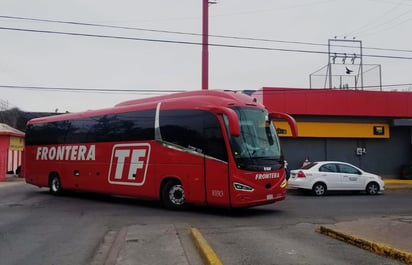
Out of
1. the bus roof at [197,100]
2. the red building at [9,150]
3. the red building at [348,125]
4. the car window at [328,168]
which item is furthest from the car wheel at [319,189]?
the red building at [9,150]

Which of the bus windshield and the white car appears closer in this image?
the bus windshield

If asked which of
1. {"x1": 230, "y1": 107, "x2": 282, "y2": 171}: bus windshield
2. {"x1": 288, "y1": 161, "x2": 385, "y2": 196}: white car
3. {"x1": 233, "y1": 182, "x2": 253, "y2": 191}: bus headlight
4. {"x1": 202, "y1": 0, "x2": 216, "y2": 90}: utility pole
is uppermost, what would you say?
{"x1": 202, "y1": 0, "x2": 216, "y2": 90}: utility pole

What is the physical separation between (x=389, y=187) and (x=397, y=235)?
16.2 metres

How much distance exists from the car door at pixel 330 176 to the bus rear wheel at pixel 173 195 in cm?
816

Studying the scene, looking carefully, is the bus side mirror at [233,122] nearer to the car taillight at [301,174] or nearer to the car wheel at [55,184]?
the car taillight at [301,174]

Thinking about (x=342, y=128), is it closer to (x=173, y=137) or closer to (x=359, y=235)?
(x=173, y=137)

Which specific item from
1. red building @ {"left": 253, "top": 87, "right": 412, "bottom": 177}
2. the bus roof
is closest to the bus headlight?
the bus roof

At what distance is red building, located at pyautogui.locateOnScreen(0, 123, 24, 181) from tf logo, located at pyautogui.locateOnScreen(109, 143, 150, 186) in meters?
19.4

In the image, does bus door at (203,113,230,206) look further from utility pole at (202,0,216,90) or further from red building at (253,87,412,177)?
red building at (253,87,412,177)

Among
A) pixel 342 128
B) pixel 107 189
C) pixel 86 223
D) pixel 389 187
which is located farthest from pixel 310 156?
pixel 86 223

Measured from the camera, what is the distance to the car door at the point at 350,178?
21300mm

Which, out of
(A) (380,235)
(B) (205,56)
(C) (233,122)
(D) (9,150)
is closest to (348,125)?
(B) (205,56)

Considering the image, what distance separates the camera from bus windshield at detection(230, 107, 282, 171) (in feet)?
43.9

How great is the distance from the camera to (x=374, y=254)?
794 cm
